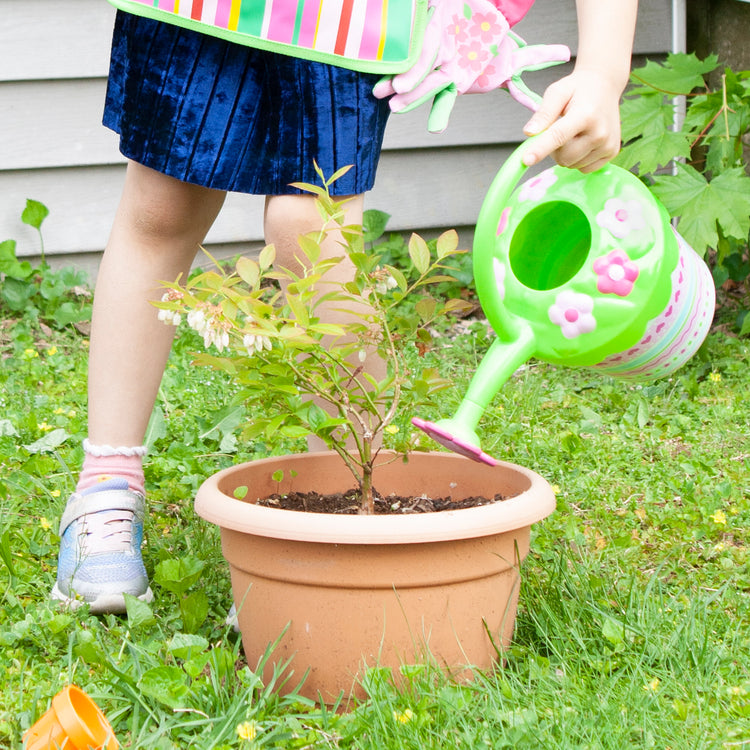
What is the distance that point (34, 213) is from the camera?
296cm

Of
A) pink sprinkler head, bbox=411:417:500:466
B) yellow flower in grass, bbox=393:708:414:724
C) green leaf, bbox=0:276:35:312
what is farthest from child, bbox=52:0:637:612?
green leaf, bbox=0:276:35:312

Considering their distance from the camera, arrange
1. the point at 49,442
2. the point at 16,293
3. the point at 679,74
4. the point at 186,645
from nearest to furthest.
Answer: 1. the point at 186,645
2. the point at 49,442
3. the point at 679,74
4. the point at 16,293

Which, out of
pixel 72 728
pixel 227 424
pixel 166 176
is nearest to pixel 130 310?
pixel 166 176

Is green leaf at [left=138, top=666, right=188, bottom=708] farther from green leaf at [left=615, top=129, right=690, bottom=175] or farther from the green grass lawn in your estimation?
green leaf at [left=615, top=129, right=690, bottom=175]

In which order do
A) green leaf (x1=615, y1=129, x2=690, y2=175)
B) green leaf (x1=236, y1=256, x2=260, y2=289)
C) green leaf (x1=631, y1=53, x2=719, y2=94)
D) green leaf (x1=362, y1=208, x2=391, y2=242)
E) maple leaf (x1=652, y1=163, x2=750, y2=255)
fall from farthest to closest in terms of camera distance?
green leaf (x1=362, y1=208, x2=391, y2=242)
green leaf (x1=631, y1=53, x2=719, y2=94)
green leaf (x1=615, y1=129, x2=690, y2=175)
maple leaf (x1=652, y1=163, x2=750, y2=255)
green leaf (x1=236, y1=256, x2=260, y2=289)

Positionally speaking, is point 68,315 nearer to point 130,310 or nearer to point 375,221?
point 375,221

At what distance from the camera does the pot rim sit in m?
1.04

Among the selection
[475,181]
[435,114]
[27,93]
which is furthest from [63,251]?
[435,114]

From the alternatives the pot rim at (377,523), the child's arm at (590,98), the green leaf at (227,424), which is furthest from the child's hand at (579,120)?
the green leaf at (227,424)

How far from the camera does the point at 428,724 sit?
1024mm

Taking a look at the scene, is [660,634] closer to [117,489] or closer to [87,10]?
[117,489]

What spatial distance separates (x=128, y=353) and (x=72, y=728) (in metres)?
0.60

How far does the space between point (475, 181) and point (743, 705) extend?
Result: 2439mm

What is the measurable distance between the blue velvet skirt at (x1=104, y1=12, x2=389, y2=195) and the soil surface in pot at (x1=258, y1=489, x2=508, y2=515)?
0.40 meters
